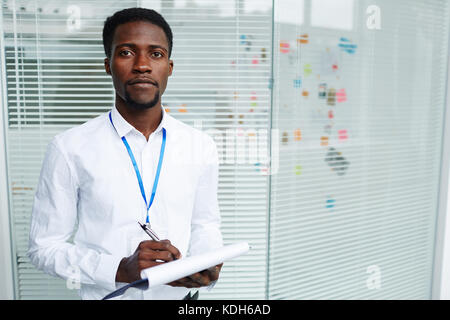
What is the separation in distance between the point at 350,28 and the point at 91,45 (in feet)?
4.23

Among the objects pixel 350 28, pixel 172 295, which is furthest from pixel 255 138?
pixel 172 295

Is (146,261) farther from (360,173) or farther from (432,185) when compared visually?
(432,185)

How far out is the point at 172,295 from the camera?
1239mm

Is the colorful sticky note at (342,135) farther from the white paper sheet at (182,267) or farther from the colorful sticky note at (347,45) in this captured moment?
the white paper sheet at (182,267)

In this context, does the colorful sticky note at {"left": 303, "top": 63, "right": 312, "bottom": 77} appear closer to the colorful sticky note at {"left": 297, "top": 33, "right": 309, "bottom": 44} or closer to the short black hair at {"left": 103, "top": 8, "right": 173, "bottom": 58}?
the colorful sticky note at {"left": 297, "top": 33, "right": 309, "bottom": 44}

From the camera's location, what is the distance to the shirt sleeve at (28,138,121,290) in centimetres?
106

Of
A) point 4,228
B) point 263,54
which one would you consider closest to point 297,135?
point 263,54

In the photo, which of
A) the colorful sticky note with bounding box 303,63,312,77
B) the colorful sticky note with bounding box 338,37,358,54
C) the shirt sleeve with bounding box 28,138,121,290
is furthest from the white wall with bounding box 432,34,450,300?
the shirt sleeve with bounding box 28,138,121,290

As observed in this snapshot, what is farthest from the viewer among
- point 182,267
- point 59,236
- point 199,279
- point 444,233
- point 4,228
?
point 444,233

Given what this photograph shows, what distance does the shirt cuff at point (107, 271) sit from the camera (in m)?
1.05

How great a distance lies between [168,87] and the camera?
1.78m

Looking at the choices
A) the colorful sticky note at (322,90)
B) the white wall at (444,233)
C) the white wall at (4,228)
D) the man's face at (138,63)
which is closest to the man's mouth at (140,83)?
the man's face at (138,63)

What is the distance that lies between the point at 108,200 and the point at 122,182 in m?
0.07

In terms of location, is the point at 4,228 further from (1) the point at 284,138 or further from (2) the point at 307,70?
(2) the point at 307,70
